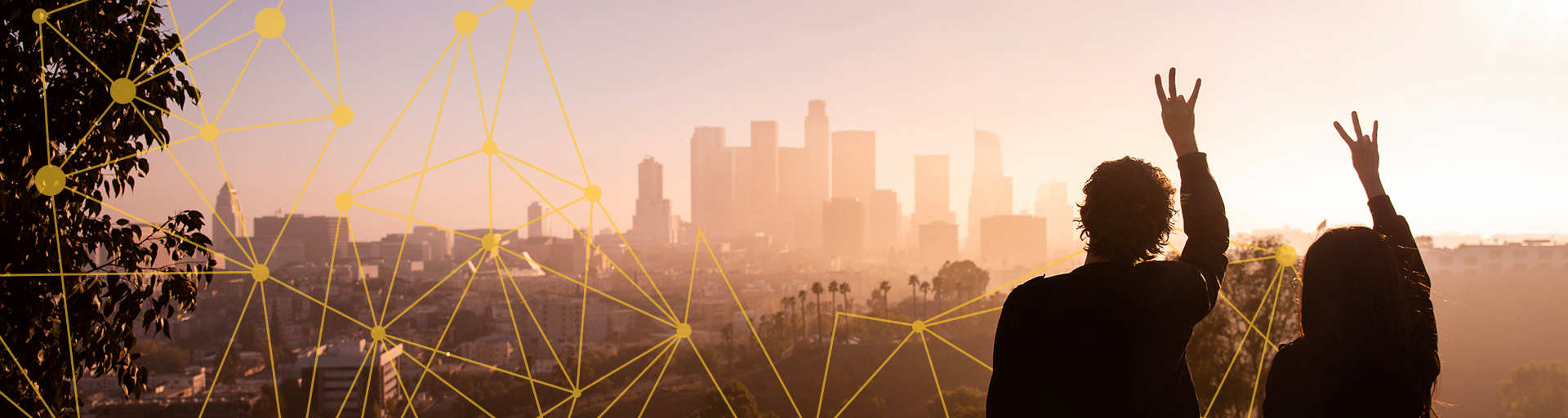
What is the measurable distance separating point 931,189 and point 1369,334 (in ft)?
211

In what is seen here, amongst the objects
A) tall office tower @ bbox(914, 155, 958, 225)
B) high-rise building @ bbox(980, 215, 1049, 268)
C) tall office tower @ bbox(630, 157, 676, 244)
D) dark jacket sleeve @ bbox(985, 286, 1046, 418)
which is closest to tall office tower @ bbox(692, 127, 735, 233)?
tall office tower @ bbox(630, 157, 676, 244)

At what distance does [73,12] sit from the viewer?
2285 millimetres

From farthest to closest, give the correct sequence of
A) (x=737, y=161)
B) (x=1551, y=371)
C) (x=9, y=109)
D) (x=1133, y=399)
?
1. (x=737, y=161)
2. (x=1551, y=371)
3. (x=9, y=109)
4. (x=1133, y=399)

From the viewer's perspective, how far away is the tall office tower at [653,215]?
49.6 metres

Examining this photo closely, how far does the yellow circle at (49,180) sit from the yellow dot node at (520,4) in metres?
1.72

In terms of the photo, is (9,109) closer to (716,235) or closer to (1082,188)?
(1082,188)

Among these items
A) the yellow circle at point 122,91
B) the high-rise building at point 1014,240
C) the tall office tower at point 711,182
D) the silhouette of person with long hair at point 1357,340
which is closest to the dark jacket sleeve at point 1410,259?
the silhouette of person with long hair at point 1357,340

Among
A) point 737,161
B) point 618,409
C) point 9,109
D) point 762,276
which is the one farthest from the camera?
point 737,161

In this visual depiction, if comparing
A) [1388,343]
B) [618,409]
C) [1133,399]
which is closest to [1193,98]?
[1388,343]

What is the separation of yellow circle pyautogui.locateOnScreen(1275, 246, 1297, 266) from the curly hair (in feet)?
7.01

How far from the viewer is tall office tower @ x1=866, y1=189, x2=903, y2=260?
184 feet

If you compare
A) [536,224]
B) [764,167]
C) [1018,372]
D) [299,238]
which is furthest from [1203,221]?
[764,167]

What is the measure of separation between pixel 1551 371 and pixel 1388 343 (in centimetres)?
1528

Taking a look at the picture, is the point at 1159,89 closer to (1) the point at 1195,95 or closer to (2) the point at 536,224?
(1) the point at 1195,95
